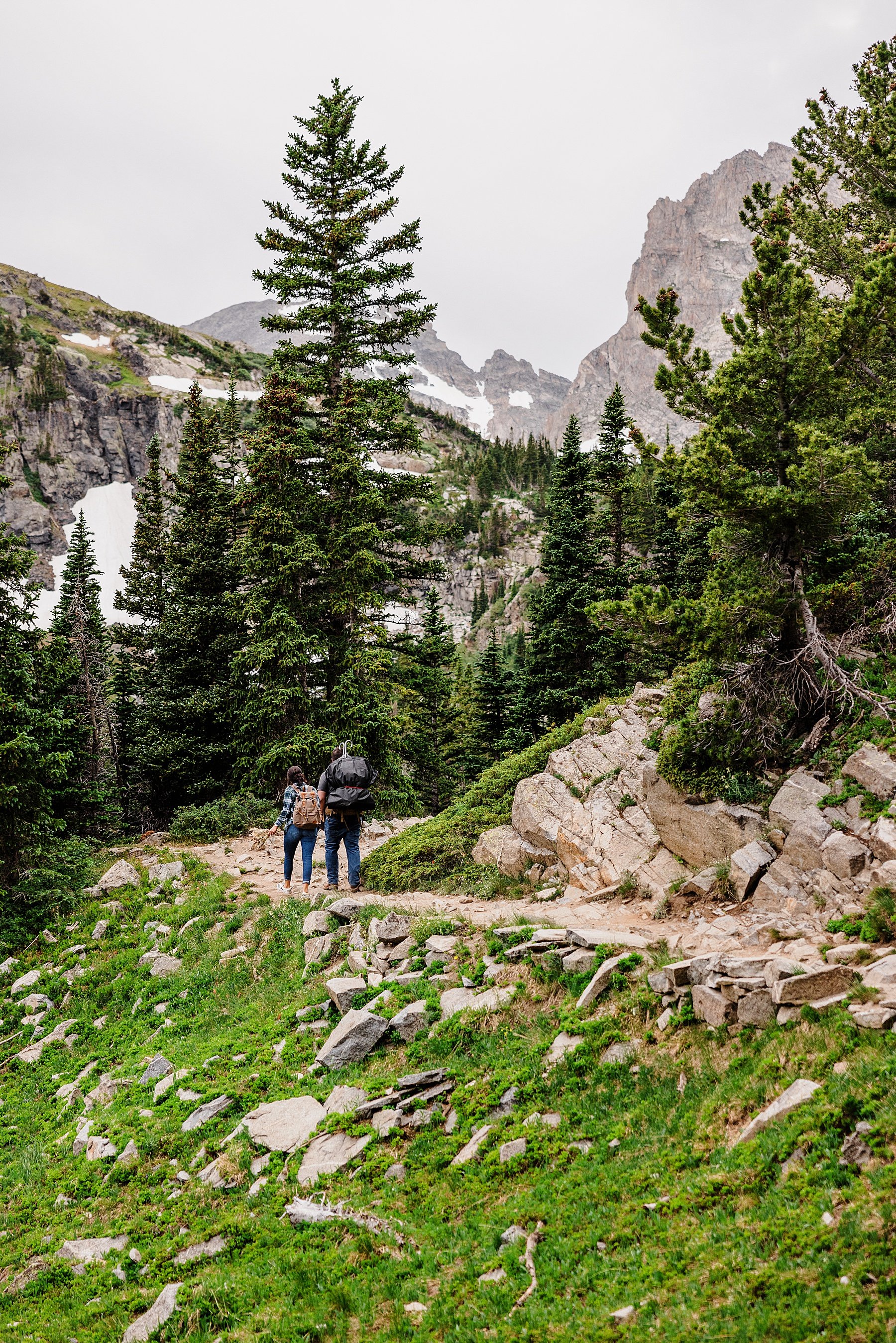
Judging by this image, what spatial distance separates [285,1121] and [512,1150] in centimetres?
294

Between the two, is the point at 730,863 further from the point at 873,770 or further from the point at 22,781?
the point at 22,781

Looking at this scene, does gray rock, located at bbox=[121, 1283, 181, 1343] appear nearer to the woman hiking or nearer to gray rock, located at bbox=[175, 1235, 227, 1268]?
gray rock, located at bbox=[175, 1235, 227, 1268]

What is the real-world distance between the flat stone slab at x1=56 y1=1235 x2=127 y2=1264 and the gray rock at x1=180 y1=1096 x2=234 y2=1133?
1244mm

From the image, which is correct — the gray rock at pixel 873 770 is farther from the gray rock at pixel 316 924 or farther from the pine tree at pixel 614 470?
the pine tree at pixel 614 470

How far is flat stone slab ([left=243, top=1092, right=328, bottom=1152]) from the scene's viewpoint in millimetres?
7477

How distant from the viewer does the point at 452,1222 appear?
19.2 feet

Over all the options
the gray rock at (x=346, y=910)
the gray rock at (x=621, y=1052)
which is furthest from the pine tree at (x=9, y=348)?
the gray rock at (x=621, y=1052)

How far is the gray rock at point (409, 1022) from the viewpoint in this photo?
340 inches

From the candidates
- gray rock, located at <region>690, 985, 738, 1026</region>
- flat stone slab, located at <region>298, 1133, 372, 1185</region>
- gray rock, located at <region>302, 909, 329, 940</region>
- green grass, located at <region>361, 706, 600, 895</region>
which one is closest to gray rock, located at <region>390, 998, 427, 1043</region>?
flat stone slab, located at <region>298, 1133, 372, 1185</region>

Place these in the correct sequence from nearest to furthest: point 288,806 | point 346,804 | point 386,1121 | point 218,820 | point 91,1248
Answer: point 91,1248, point 386,1121, point 346,804, point 288,806, point 218,820

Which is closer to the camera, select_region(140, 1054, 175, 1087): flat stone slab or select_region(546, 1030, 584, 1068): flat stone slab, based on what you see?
select_region(546, 1030, 584, 1068): flat stone slab

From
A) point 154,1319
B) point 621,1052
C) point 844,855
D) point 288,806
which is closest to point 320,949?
point 288,806

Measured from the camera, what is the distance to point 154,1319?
227 inches

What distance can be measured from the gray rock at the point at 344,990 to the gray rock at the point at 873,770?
742cm
